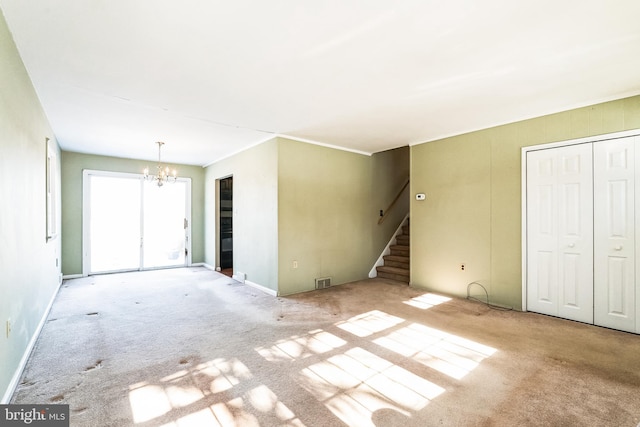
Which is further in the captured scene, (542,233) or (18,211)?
(542,233)

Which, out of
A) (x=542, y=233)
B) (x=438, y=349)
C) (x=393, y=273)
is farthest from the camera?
(x=393, y=273)

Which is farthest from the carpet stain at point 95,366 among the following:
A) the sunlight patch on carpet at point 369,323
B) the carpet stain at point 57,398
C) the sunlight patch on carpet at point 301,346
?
the sunlight patch on carpet at point 369,323

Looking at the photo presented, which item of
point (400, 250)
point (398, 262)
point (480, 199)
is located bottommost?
point (398, 262)

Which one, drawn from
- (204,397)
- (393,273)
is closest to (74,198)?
(204,397)

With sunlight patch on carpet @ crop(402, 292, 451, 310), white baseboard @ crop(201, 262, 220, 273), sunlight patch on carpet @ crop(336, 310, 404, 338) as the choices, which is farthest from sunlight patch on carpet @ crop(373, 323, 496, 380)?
white baseboard @ crop(201, 262, 220, 273)

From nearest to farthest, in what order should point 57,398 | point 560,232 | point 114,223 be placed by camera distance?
point 57,398
point 560,232
point 114,223

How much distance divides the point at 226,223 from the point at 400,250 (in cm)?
423

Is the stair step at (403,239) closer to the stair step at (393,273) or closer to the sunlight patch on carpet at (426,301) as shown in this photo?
the stair step at (393,273)

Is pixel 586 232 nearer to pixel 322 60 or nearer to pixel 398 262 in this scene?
pixel 398 262

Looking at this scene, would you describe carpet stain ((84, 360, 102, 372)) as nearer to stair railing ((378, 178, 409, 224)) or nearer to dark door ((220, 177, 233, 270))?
dark door ((220, 177, 233, 270))

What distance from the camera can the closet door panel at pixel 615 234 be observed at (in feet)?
10.1

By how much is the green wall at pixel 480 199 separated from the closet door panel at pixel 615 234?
33 centimetres

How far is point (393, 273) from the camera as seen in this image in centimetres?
570

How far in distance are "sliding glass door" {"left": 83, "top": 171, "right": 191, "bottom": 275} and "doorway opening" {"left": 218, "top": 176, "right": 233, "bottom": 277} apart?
34.8 inches
